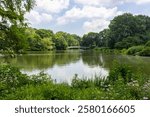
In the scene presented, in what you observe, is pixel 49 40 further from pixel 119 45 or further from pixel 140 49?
pixel 140 49

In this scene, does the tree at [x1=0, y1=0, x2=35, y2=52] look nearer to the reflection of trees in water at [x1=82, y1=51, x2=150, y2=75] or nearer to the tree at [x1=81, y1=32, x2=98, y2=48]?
the reflection of trees in water at [x1=82, y1=51, x2=150, y2=75]

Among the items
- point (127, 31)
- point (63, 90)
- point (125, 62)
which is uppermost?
point (127, 31)

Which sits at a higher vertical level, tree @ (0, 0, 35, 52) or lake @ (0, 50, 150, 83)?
tree @ (0, 0, 35, 52)

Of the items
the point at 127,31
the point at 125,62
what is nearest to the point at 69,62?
the point at 125,62

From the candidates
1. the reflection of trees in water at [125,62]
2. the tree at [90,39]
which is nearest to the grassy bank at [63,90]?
the reflection of trees in water at [125,62]

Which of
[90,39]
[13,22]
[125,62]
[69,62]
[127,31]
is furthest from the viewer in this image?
[90,39]

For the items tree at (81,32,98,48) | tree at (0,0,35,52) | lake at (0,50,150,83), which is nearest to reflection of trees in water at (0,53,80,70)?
lake at (0,50,150,83)

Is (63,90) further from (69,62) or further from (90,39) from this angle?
(90,39)

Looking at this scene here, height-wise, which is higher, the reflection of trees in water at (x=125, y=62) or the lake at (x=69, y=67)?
the lake at (x=69, y=67)

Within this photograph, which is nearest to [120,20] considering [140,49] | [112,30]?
[112,30]

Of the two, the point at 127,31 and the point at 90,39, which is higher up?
the point at 127,31

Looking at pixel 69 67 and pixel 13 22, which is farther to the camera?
pixel 69 67

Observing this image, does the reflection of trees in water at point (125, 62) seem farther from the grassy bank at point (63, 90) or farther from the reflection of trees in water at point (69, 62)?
the grassy bank at point (63, 90)

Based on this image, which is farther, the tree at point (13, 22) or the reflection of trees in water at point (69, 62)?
the reflection of trees in water at point (69, 62)
